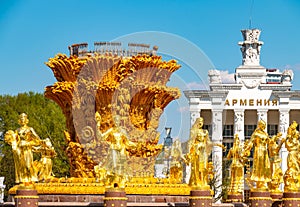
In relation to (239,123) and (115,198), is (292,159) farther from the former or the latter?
(239,123)

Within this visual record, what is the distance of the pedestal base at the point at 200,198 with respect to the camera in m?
22.6

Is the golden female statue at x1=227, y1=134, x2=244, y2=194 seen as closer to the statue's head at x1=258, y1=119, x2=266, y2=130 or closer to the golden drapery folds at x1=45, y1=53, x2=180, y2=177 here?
the statue's head at x1=258, y1=119, x2=266, y2=130

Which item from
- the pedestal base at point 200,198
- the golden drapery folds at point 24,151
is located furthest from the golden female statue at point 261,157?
the golden drapery folds at point 24,151

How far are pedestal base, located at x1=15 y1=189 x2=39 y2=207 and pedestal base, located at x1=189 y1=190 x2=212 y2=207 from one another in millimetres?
3570

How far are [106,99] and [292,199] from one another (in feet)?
17.6

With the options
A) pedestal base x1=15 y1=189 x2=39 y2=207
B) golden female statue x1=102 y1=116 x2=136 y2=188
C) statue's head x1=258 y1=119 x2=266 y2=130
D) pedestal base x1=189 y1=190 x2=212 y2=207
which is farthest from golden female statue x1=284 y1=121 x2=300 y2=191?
pedestal base x1=15 y1=189 x2=39 y2=207

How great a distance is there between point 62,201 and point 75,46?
4.39m

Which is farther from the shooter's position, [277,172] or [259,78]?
[259,78]

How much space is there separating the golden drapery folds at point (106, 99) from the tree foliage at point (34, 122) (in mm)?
20746

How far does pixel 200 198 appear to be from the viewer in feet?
74.3

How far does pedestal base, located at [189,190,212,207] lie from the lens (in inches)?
891

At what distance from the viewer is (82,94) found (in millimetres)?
25344

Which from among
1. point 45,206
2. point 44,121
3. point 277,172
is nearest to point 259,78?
point 44,121

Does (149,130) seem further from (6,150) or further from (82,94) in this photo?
(6,150)
